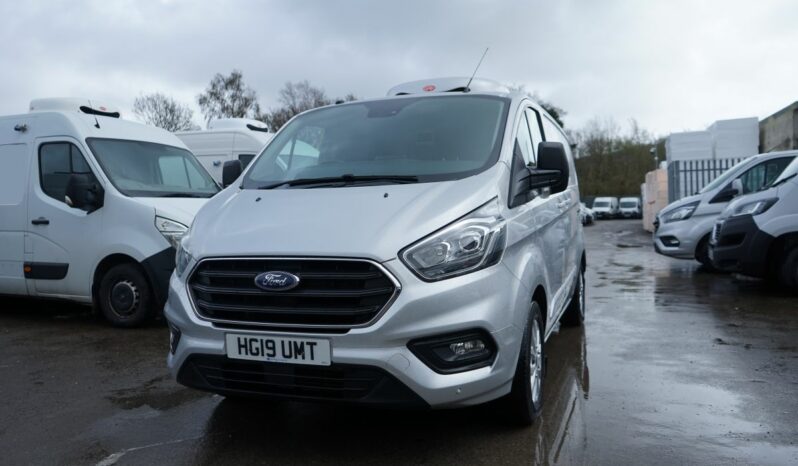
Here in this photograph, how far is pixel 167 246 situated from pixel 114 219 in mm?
672

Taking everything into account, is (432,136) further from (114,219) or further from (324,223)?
(114,219)

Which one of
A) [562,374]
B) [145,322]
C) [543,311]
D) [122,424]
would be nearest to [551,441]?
[543,311]

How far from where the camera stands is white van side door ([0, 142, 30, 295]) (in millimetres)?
7352

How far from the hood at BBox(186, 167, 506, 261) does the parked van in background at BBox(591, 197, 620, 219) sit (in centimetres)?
4469

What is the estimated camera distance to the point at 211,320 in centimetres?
337

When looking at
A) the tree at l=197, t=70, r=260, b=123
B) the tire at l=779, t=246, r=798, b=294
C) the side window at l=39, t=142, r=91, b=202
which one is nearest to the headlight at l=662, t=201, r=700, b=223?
the tire at l=779, t=246, r=798, b=294

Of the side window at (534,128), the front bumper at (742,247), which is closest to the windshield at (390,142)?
the side window at (534,128)

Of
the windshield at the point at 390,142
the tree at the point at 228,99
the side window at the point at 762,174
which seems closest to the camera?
the windshield at the point at 390,142

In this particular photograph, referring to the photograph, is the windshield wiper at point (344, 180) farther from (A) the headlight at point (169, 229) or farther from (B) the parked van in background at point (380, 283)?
(A) the headlight at point (169, 229)

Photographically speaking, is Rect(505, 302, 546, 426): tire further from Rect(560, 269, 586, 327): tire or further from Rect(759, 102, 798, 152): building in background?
Rect(759, 102, 798, 152): building in background

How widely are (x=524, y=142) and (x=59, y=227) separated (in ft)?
17.0

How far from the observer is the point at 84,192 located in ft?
22.2

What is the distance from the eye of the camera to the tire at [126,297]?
22.2ft

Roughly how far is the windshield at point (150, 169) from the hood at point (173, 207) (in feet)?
0.63
